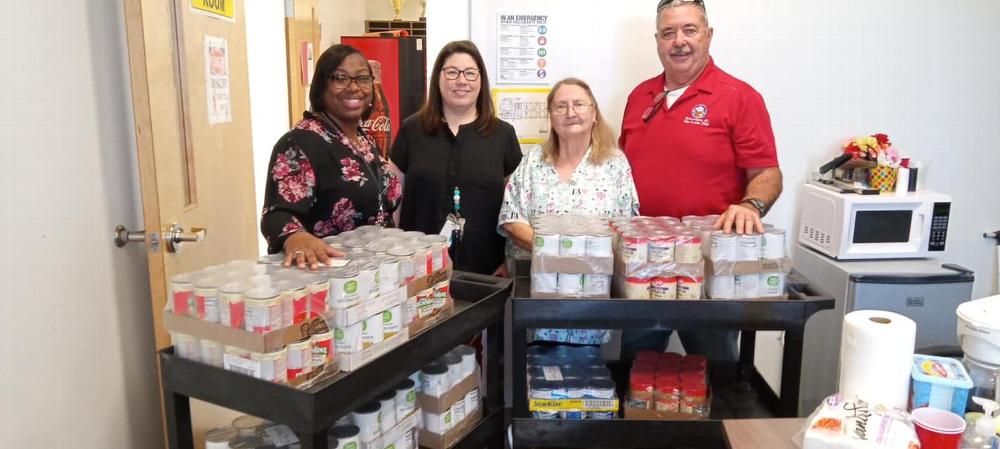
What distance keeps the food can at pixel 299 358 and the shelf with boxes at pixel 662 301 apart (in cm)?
65

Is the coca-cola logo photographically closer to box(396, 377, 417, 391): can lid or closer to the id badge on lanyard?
the id badge on lanyard

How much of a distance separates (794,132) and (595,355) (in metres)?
1.66

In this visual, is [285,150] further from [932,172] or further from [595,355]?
[932,172]

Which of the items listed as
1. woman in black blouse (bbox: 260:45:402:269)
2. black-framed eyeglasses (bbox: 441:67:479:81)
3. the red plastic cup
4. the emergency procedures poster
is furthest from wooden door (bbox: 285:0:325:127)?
the red plastic cup

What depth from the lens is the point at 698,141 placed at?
2557 mm

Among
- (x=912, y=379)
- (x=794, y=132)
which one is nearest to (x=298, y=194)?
(x=912, y=379)

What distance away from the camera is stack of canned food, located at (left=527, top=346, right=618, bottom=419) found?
6.82 feet

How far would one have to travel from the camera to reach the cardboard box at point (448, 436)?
6.29ft

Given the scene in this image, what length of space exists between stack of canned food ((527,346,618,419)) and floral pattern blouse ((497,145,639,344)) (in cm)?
22

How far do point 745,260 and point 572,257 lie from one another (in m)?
0.48

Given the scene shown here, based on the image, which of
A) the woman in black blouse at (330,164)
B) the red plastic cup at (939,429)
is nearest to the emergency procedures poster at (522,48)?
the woman in black blouse at (330,164)

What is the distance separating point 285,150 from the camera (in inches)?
81.0

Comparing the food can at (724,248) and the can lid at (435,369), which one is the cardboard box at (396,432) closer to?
the can lid at (435,369)

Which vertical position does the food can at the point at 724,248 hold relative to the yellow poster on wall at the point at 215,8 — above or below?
below
